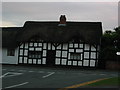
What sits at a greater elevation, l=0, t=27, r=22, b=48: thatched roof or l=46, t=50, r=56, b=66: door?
l=0, t=27, r=22, b=48: thatched roof

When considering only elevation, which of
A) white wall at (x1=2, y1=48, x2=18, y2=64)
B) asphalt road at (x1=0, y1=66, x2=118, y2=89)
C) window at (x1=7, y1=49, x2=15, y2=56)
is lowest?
asphalt road at (x1=0, y1=66, x2=118, y2=89)

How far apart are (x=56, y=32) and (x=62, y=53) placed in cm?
348

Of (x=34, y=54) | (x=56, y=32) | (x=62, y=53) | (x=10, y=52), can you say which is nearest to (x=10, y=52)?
(x=10, y=52)

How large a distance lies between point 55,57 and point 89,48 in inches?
191

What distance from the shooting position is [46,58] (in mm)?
36750

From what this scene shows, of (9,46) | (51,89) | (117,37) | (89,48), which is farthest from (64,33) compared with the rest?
(51,89)

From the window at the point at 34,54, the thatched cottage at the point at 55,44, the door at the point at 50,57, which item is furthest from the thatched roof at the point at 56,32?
the window at the point at 34,54

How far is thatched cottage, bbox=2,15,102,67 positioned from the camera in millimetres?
35447

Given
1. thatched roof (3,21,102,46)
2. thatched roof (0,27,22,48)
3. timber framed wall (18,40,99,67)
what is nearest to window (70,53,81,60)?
timber framed wall (18,40,99,67)

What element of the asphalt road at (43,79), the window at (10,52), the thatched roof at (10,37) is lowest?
the asphalt road at (43,79)

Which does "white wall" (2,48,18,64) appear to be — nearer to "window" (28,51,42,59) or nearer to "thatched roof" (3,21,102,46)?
"thatched roof" (3,21,102,46)

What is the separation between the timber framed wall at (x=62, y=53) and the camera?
35281mm

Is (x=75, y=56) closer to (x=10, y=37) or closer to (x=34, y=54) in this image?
(x=34, y=54)

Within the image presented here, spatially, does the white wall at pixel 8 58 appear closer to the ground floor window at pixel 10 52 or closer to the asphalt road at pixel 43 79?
the ground floor window at pixel 10 52
